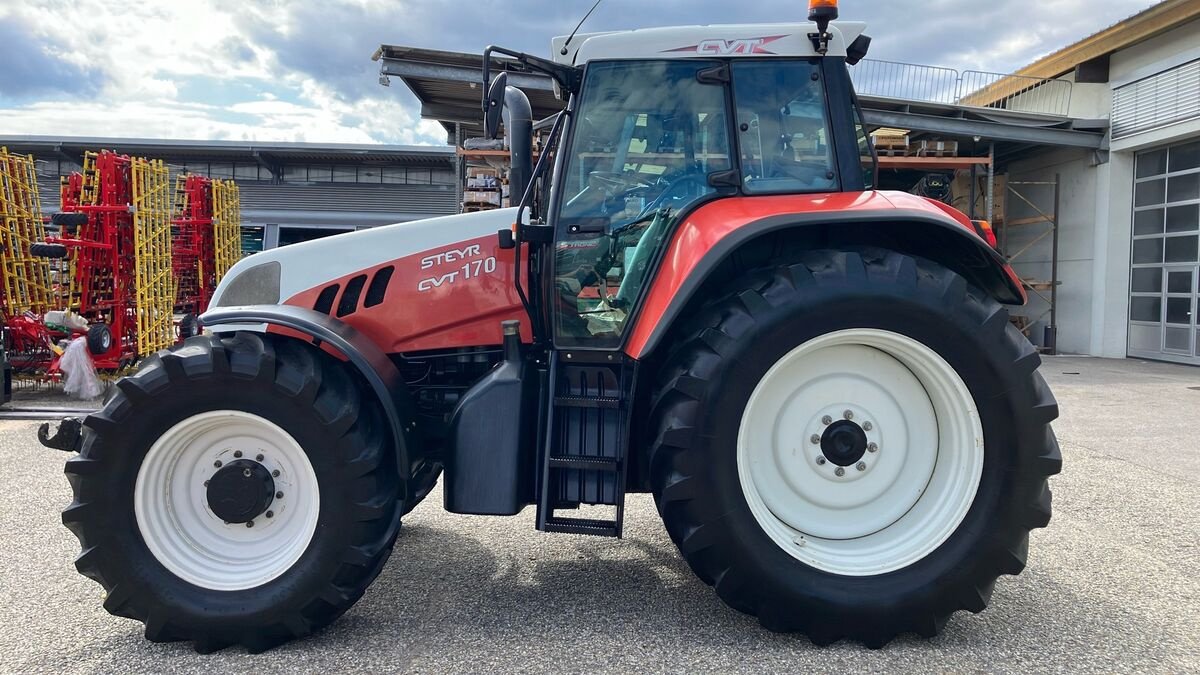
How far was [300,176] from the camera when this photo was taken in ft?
71.3

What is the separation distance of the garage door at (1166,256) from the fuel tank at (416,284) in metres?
15.2

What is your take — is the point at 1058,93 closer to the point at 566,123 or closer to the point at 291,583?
the point at 566,123

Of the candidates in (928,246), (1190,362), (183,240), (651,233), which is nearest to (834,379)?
(928,246)

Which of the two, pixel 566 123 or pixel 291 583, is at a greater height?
pixel 566 123

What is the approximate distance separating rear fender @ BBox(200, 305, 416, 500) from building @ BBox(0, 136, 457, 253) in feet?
58.2

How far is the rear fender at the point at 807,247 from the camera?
280 centimetres

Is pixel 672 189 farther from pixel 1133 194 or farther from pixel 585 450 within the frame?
pixel 1133 194

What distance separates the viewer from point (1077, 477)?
553 cm

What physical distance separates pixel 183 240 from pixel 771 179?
12406 mm

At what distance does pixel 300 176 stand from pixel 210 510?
20756mm

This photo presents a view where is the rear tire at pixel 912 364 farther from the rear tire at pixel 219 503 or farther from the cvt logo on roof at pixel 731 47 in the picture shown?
the rear tire at pixel 219 503

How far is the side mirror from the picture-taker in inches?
109

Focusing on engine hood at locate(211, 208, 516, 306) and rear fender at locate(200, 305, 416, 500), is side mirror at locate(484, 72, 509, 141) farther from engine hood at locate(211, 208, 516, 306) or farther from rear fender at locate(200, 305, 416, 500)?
rear fender at locate(200, 305, 416, 500)

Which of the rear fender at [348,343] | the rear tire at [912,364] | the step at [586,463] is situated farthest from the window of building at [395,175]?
the rear tire at [912,364]
